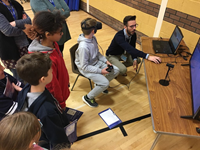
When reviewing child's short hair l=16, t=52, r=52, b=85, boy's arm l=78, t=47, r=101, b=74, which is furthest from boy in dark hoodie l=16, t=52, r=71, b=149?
boy's arm l=78, t=47, r=101, b=74

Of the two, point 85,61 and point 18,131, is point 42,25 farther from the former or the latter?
point 18,131

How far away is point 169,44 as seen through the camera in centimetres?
232

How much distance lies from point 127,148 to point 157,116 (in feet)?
2.39

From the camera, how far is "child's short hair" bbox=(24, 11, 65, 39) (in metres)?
1.33

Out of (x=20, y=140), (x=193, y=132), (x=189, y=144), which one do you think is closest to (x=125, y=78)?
(x=189, y=144)

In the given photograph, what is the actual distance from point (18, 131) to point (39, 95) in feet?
1.33

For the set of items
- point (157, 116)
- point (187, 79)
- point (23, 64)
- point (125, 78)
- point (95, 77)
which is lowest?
point (125, 78)

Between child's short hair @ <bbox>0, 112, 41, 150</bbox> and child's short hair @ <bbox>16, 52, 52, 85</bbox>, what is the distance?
1.16 ft

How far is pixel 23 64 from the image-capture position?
108 centimetres

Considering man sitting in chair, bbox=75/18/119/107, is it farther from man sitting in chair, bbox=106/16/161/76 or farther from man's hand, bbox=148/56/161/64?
man's hand, bbox=148/56/161/64

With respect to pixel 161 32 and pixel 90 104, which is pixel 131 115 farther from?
pixel 161 32

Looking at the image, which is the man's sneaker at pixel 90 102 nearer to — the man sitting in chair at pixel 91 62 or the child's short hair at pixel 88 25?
the man sitting in chair at pixel 91 62

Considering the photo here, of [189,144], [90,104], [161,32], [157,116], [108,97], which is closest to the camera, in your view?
[157,116]

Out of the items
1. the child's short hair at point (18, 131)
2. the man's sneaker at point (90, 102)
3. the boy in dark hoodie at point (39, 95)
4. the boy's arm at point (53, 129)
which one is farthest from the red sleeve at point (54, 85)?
the man's sneaker at point (90, 102)
